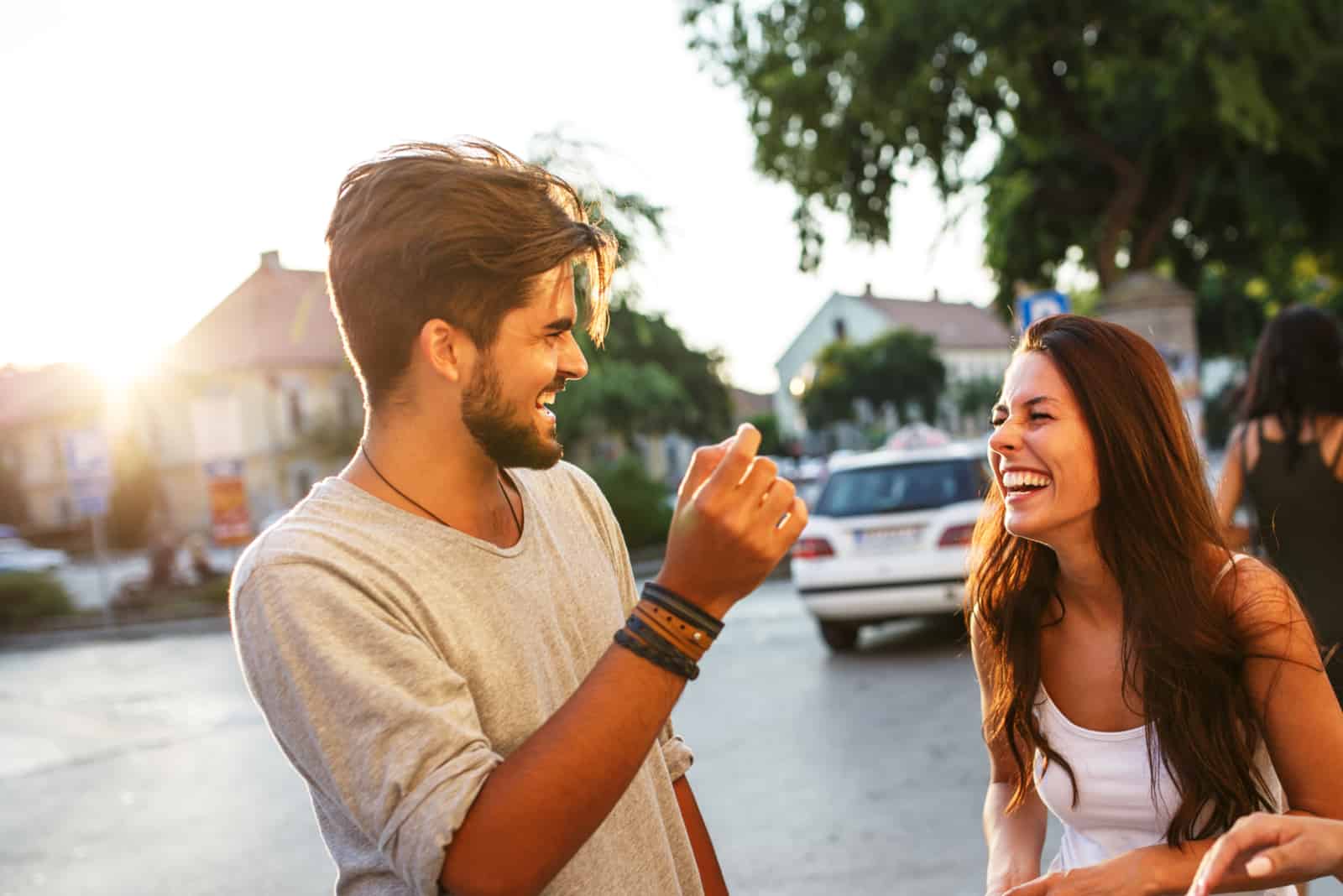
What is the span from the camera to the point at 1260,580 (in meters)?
2.27

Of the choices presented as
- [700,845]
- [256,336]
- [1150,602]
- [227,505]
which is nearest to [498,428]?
[700,845]

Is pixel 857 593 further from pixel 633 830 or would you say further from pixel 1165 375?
pixel 633 830

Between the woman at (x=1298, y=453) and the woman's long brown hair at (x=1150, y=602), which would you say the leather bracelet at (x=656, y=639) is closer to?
the woman's long brown hair at (x=1150, y=602)

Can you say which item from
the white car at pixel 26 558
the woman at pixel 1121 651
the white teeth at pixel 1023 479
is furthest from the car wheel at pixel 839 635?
the white car at pixel 26 558

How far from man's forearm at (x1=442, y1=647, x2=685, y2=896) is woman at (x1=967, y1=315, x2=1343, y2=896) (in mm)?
960

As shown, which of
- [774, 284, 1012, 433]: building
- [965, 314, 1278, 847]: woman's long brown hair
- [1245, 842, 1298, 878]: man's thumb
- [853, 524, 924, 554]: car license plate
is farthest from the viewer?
[774, 284, 1012, 433]: building

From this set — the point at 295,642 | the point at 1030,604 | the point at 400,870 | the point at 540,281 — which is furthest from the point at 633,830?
the point at 1030,604

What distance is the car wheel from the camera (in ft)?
35.0

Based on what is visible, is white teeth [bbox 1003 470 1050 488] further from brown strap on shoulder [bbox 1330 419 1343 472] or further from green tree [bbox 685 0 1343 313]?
green tree [bbox 685 0 1343 313]

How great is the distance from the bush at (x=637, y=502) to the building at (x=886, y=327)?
2524 inches

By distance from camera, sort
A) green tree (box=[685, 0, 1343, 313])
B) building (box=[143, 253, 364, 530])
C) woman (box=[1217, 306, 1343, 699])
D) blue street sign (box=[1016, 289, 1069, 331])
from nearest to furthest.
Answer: woman (box=[1217, 306, 1343, 699])
blue street sign (box=[1016, 289, 1069, 331])
green tree (box=[685, 0, 1343, 313])
building (box=[143, 253, 364, 530])

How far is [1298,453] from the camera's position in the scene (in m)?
4.12

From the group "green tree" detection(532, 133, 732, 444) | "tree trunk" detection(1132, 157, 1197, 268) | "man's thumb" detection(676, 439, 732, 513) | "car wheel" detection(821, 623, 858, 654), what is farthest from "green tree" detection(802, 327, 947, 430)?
"man's thumb" detection(676, 439, 732, 513)

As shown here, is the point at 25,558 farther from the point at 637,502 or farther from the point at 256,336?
the point at 637,502
